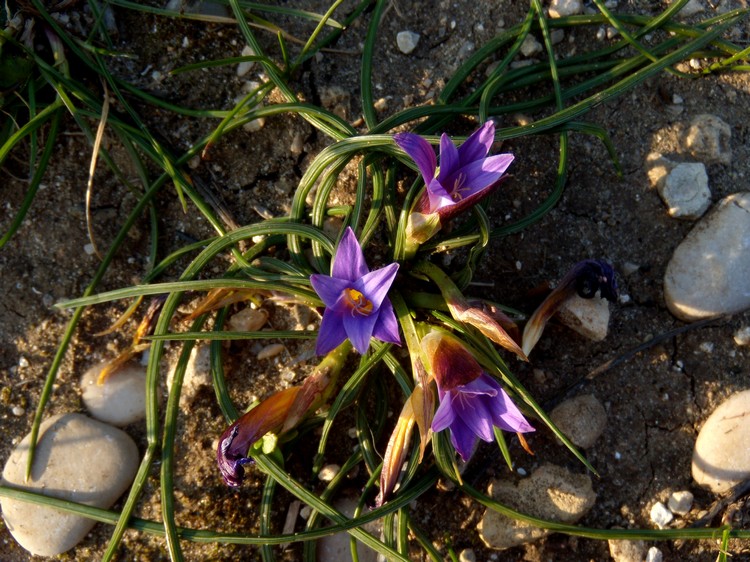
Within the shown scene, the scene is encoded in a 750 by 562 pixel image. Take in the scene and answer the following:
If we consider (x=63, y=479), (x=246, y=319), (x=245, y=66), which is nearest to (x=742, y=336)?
(x=246, y=319)

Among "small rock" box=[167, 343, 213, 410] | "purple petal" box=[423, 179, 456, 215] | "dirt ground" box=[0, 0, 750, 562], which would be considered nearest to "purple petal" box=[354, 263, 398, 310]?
"purple petal" box=[423, 179, 456, 215]

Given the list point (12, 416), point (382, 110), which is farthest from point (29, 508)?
point (382, 110)

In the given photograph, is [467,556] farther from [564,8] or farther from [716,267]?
[564,8]

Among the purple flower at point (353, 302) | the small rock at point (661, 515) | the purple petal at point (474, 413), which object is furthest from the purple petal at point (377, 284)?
the small rock at point (661, 515)

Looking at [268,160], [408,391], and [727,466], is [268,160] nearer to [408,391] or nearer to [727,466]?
[408,391]

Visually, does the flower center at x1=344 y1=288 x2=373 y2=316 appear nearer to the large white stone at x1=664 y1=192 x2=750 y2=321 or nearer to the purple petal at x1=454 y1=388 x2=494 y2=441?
the purple petal at x1=454 y1=388 x2=494 y2=441

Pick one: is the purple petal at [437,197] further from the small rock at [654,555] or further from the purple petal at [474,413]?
the small rock at [654,555]
